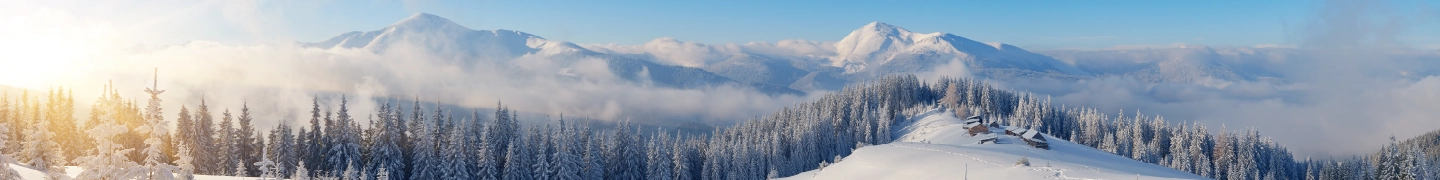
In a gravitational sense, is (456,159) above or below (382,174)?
below

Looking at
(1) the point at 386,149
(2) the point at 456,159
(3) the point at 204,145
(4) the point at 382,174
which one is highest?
(3) the point at 204,145

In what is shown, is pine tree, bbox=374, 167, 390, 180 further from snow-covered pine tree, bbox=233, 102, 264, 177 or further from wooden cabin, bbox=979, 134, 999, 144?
wooden cabin, bbox=979, 134, 999, 144

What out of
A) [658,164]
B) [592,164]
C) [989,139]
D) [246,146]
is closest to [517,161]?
[592,164]

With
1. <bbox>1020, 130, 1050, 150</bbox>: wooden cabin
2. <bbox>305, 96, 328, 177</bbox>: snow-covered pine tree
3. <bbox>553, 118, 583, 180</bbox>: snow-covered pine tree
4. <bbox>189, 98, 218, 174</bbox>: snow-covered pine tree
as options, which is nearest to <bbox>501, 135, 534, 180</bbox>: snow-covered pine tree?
<bbox>553, 118, 583, 180</bbox>: snow-covered pine tree

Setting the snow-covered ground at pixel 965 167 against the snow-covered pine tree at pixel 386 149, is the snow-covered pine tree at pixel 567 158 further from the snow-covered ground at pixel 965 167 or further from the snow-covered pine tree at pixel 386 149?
the snow-covered ground at pixel 965 167

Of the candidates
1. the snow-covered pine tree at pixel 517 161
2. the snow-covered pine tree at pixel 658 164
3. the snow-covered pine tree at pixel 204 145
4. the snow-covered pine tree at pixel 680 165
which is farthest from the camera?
the snow-covered pine tree at pixel 680 165

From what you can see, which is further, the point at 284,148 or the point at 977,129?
the point at 977,129

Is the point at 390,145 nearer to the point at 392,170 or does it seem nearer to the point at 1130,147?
the point at 392,170

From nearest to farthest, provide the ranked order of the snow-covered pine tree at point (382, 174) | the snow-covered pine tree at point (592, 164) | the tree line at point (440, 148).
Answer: the tree line at point (440, 148), the snow-covered pine tree at point (382, 174), the snow-covered pine tree at point (592, 164)

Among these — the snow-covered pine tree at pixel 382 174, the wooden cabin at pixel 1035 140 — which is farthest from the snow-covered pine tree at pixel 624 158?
the wooden cabin at pixel 1035 140

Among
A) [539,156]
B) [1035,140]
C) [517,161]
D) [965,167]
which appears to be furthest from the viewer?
[1035,140]

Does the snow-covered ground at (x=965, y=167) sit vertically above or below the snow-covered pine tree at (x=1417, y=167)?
above

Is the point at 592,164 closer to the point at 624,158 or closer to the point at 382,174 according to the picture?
the point at 624,158

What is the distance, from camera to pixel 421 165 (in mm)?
68562
